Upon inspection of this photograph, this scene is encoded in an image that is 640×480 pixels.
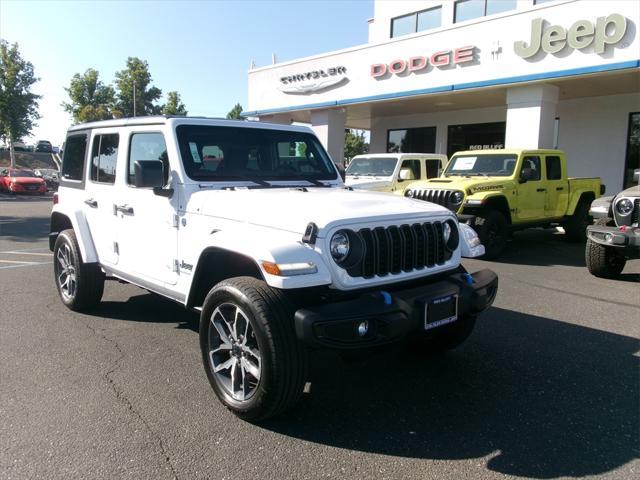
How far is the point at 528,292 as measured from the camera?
21.6ft

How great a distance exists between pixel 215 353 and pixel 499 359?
7.57 feet

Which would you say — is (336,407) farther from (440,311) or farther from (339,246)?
(339,246)

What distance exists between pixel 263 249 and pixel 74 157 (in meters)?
3.67

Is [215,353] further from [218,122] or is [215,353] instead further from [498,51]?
[498,51]

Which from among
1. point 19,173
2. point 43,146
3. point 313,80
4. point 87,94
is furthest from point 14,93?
point 313,80

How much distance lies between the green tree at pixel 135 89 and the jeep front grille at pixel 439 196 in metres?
37.7

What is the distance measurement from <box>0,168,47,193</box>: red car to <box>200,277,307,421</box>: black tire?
89.5 ft

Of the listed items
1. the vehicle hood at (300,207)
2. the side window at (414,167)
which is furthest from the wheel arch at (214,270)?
the side window at (414,167)

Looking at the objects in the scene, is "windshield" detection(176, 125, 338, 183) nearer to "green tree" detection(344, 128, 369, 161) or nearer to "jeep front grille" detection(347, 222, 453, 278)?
"jeep front grille" detection(347, 222, 453, 278)

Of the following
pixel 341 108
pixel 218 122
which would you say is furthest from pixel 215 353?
pixel 341 108

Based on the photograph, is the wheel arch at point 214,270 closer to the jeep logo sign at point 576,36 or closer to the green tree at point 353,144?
the jeep logo sign at point 576,36

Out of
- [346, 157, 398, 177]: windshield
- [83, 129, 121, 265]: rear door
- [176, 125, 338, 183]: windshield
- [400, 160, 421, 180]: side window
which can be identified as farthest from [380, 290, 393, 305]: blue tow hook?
[400, 160, 421, 180]: side window

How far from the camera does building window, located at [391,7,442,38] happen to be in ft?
61.8

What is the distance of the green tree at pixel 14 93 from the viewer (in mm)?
36500
